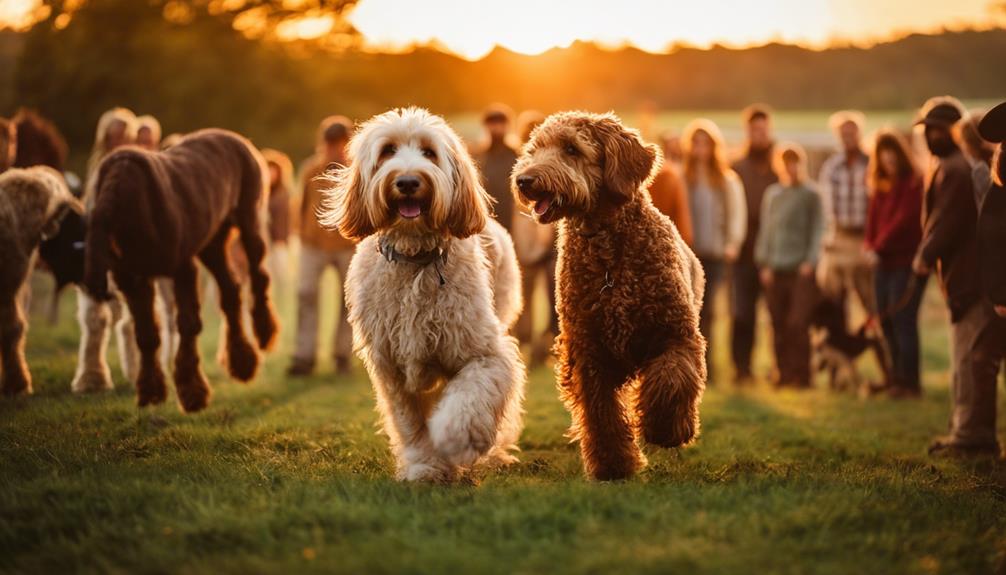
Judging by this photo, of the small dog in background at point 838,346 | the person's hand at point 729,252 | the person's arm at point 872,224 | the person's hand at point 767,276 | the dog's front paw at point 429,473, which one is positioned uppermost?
the person's arm at point 872,224

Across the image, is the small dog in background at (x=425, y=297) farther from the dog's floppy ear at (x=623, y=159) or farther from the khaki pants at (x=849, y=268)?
the khaki pants at (x=849, y=268)

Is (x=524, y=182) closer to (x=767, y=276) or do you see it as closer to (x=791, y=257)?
(x=791, y=257)

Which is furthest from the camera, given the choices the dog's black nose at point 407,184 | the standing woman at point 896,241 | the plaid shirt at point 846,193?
the plaid shirt at point 846,193

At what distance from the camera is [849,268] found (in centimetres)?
1337

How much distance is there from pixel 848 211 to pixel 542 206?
855 centimetres

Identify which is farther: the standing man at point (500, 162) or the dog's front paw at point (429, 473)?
the standing man at point (500, 162)

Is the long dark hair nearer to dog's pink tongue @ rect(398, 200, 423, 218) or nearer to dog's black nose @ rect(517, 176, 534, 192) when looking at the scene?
dog's black nose @ rect(517, 176, 534, 192)

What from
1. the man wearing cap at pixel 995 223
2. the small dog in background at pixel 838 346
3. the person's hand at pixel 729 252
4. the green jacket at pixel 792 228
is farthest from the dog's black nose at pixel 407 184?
the small dog in background at pixel 838 346

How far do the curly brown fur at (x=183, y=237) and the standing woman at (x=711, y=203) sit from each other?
596 centimetres

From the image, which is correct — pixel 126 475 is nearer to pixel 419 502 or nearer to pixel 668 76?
pixel 419 502

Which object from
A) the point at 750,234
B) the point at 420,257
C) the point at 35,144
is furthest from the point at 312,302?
the point at 420,257

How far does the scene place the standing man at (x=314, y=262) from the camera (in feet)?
41.5

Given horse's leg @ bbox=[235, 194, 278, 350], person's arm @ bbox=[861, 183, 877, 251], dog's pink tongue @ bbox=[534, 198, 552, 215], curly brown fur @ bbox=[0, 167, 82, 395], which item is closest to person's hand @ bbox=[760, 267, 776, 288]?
person's arm @ bbox=[861, 183, 877, 251]

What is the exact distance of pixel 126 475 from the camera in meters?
5.59
